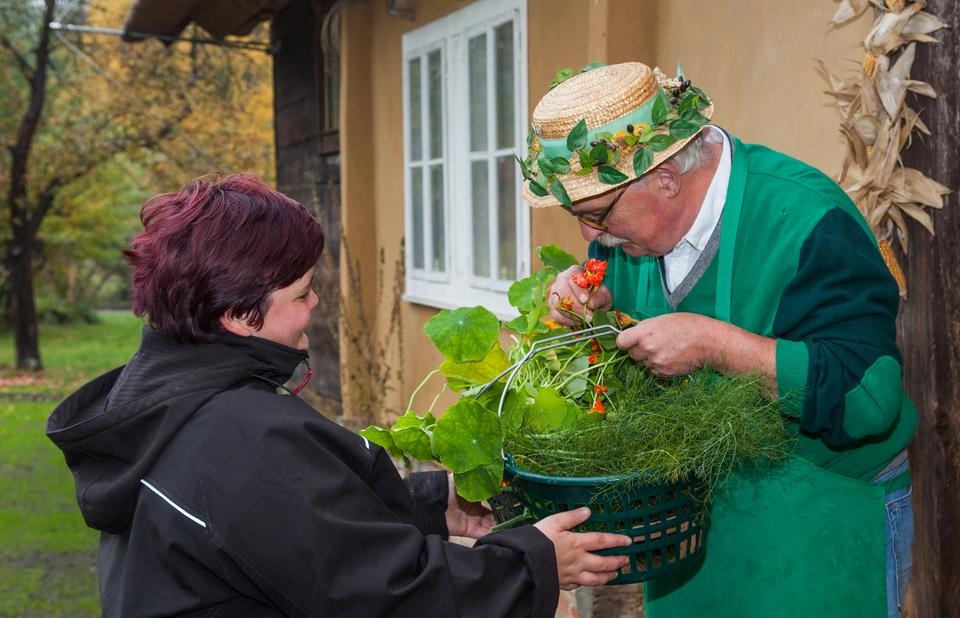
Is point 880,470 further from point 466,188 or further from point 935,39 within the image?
point 466,188

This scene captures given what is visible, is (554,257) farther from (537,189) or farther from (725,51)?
(725,51)

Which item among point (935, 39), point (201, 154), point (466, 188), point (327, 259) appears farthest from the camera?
point (201, 154)

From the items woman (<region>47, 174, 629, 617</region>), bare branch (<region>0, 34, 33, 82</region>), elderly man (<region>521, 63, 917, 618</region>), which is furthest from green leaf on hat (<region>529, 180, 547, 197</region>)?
bare branch (<region>0, 34, 33, 82</region>)

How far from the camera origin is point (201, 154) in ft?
62.4

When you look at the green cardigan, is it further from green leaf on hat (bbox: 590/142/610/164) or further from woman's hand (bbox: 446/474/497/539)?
woman's hand (bbox: 446/474/497/539)

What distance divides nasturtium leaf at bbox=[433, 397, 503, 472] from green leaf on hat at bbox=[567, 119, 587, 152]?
1.74 ft

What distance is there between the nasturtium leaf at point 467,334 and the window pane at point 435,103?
15.7 ft

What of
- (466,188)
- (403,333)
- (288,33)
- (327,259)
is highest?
(288,33)

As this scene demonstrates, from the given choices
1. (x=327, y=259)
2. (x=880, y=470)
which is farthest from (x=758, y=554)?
(x=327, y=259)

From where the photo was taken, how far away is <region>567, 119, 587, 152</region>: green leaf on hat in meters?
1.95

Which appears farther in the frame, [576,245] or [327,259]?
[327,259]

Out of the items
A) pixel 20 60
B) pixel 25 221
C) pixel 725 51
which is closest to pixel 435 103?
pixel 725 51

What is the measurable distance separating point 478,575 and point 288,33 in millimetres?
9580

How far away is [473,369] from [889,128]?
52.4 inches
